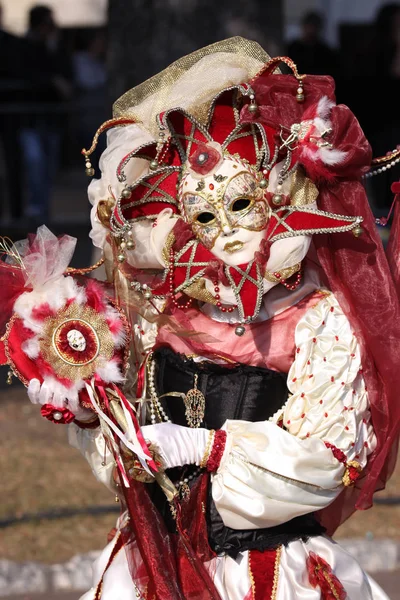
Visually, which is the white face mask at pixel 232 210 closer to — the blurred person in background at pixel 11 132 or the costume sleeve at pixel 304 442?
the costume sleeve at pixel 304 442

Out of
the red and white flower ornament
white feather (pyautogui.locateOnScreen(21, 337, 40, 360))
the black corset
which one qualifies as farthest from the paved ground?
white feather (pyautogui.locateOnScreen(21, 337, 40, 360))

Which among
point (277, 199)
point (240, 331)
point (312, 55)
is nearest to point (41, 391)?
point (240, 331)

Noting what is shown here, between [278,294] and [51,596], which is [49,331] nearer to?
[278,294]

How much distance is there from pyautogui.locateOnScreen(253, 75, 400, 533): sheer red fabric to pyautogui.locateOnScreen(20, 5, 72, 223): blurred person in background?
27.6ft

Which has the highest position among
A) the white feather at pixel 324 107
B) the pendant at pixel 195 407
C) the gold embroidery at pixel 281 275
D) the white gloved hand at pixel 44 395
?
the white feather at pixel 324 107

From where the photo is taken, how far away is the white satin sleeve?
10.5 feet

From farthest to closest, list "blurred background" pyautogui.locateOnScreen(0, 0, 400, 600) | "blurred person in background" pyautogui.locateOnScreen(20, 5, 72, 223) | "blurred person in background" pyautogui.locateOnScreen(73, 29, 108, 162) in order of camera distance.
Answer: "blurred person in background" pyautogui.locateOnScreen(73, 29, 108, 162) < "blurred person in background" pyautogui.locateOnScreen(20, 5, 72, 223) < "blurred background" pyautogui.locateOnScreen(0, 0, 400, 600)

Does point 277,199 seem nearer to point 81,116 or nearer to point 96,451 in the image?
point 96,451

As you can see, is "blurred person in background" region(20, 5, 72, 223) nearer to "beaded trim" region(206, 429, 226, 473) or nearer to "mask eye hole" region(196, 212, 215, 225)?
"mask eye hole" region(196, 212, 215, 225)

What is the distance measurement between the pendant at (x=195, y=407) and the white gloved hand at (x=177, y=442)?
86mm

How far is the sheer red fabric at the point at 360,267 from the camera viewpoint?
2975mm

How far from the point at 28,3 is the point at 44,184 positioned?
860 cm

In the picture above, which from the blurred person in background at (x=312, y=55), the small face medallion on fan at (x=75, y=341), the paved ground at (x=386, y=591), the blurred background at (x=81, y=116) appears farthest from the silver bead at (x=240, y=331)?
the blurred person in background at (x=312, y=55)

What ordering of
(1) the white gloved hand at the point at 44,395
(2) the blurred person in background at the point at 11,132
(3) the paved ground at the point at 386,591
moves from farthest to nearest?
(2) the blurred person in background at the point at 11,132
(3) the paved ground at the point at 386,591
(1) the white gloved hand at the point at 44,395
